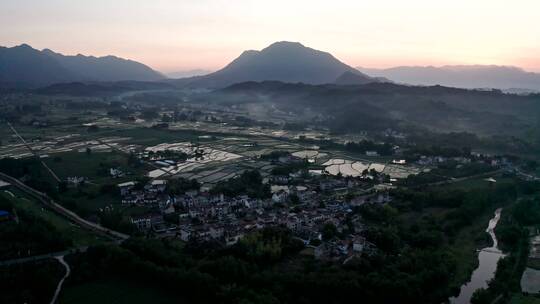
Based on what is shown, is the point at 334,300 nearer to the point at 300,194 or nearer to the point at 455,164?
the point at 300,194

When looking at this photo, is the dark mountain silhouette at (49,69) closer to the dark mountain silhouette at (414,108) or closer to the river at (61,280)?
the dark mountain silhouette at (414,108)

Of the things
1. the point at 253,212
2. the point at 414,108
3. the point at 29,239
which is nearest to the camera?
the point at 29,239

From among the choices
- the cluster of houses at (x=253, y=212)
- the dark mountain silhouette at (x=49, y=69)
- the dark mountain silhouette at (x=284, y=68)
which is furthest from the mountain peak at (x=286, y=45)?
the cluster of houses at (x=253, y=212)

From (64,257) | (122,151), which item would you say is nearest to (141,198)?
(64,257)

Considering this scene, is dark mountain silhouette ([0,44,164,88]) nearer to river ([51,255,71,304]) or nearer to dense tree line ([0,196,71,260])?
dense tree line ([0,196,71,260])

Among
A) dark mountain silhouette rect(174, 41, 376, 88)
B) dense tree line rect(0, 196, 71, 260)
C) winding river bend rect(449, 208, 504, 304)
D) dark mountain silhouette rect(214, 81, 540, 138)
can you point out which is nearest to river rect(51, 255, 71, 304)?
dense tree line rect(0, 196, 71, 260)

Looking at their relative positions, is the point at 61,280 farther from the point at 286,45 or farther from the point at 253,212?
the point at 286,45

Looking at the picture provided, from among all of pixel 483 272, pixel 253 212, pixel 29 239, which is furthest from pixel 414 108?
pixel 29 239
